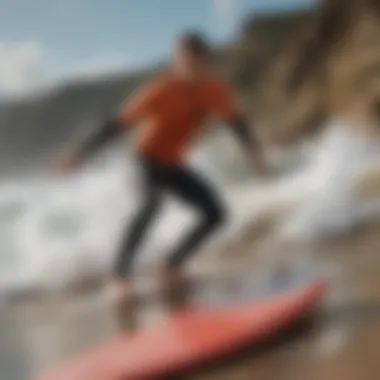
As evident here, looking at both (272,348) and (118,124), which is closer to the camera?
(272,348)

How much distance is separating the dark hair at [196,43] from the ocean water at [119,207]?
0.45 ft

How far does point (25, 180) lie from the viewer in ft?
4.92

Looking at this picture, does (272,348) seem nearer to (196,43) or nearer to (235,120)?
(235,120)

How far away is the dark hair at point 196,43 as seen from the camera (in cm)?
152

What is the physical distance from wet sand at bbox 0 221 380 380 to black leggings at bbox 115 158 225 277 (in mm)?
51

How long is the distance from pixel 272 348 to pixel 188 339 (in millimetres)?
116

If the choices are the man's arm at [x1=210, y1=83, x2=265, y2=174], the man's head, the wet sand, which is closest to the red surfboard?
the wet sand

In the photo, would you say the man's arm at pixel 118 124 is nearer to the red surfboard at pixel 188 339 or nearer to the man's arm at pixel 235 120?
the man's arm at pixel 235 120

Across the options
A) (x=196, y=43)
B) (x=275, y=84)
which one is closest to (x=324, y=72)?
(x=275, y=84)

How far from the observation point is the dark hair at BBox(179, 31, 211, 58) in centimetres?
152

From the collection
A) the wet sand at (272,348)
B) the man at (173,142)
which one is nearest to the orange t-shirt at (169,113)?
the man at (173,142)

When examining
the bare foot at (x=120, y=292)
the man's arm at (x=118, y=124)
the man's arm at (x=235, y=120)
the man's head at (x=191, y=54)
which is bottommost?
the bare foot at (x=120, y=292)

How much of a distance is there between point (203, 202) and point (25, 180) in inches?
10.3

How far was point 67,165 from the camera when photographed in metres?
1.50
